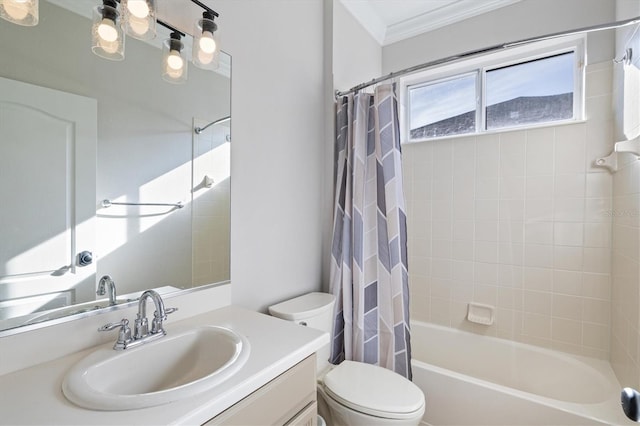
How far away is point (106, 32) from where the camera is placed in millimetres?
977

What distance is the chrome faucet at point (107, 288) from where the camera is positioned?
995mm

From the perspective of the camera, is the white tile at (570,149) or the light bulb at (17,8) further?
the white tile at (570,149)

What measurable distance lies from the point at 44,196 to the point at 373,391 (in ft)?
4.76

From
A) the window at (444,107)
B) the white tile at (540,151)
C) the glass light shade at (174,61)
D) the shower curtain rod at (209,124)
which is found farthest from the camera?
the window at (444,107)

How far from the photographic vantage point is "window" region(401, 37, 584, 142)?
196cm

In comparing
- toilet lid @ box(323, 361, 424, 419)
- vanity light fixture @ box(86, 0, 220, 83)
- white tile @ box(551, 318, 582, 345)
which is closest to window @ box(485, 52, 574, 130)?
white tile @ box(551, 318, 582, 345)

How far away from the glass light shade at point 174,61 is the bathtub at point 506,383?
1.88 metres

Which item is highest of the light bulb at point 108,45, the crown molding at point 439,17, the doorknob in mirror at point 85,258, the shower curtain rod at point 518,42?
the crown molding at point 439,17

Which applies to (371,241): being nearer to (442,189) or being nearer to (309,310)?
(309,310)

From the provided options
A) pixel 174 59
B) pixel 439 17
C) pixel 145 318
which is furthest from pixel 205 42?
pixel 439 17

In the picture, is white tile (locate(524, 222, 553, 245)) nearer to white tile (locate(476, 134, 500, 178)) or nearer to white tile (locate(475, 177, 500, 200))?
white tile (locate(475, 177, 500, 200))

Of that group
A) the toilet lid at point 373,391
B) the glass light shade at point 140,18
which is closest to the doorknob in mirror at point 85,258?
the glass light shade at point 140,18

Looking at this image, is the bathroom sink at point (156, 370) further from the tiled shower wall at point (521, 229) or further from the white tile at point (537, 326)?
the white tile at point (537, 326)

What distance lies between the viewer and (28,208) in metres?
0.86
